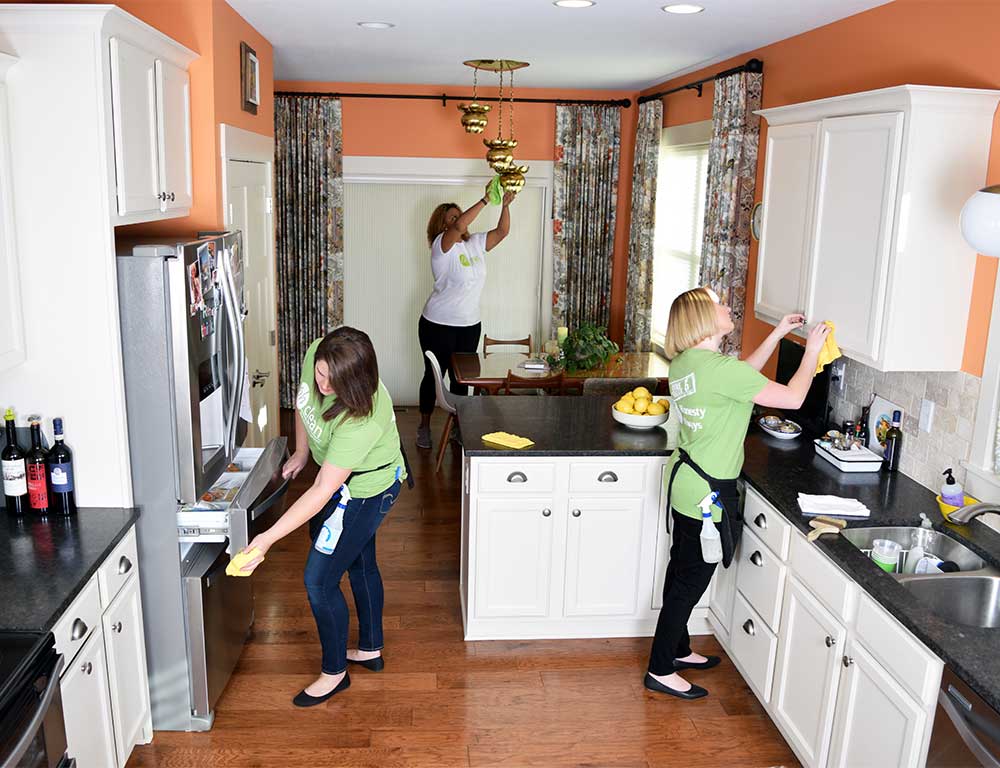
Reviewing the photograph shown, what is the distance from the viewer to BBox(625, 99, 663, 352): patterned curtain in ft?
22.1

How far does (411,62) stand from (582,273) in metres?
2.45

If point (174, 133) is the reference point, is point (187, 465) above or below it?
below

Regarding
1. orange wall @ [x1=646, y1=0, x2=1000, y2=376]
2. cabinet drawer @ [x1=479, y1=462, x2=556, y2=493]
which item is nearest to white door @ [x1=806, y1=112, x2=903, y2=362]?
orange wall @ [x1=646, y1=0, x2=1000, y2=376]

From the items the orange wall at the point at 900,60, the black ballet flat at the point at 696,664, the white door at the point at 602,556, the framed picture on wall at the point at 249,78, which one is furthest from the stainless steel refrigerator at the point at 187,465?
the orange wall at the point at 900,60

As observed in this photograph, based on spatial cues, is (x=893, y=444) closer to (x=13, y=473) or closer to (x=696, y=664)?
(x=696, y=664)

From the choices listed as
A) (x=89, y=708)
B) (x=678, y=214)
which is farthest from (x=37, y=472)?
(x=678, y=214)

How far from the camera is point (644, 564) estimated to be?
12.7 feet

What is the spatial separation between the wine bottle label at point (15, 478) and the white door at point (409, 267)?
498 cm

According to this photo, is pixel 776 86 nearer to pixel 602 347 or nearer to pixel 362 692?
pixel 602 347

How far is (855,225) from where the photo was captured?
3.23m

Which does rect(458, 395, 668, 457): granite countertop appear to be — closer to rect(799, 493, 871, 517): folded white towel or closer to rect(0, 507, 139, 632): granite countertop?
rect(799, 493, 871, 517): folded white towel

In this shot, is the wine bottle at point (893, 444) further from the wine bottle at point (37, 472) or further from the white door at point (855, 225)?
the wine bottle at point (37, 472)

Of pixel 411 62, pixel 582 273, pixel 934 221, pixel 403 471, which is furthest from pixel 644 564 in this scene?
pixel 582 273

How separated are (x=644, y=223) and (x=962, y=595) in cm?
448
